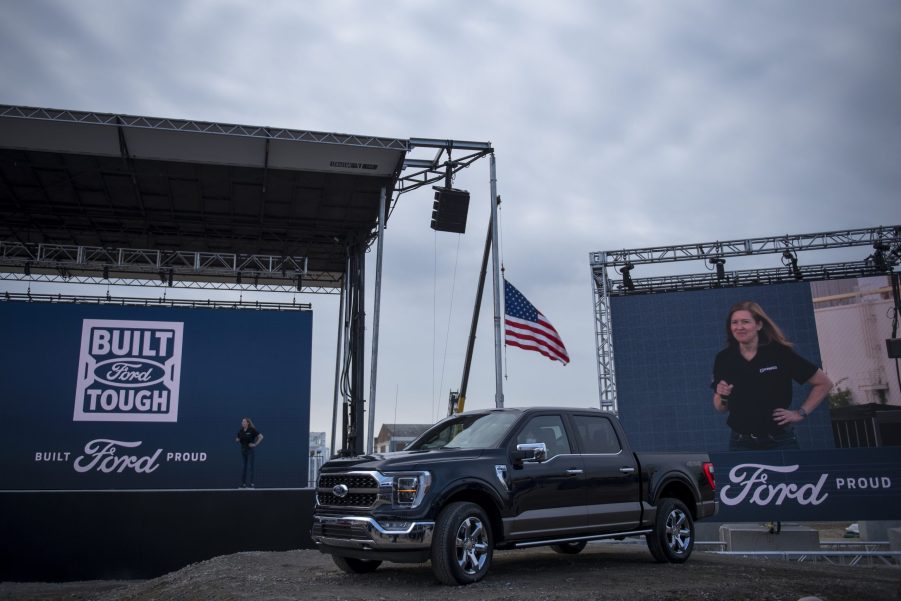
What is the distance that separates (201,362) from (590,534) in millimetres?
16640

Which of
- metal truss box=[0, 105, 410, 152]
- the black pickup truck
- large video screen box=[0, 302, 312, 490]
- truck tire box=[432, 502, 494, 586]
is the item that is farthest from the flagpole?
large video screen box=[0, 302, 312, 490]

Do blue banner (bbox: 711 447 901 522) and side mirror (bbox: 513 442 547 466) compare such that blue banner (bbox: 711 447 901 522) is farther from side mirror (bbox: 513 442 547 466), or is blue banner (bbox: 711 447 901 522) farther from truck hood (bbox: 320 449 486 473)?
truck hood (bbox: 320 449 486 473)

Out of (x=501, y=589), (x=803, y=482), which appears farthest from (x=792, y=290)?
(x=501, y=589)

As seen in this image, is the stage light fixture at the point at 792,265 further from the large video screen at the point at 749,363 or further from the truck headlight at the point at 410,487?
the truck headlight at the point at 410,487

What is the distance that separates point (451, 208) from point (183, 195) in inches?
342

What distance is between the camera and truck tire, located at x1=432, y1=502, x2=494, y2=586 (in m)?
7.03

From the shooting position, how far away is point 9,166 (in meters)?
19.6

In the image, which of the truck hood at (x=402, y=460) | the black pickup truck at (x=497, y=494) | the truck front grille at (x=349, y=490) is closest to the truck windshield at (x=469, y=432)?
the black pickup truck at (x=497, y=494)

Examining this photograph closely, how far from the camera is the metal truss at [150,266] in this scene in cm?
2350

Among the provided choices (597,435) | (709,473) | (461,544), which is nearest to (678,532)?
(709,473)

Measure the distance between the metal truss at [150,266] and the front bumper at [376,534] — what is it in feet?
54.7

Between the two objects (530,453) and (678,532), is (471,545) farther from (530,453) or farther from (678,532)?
(678,532)

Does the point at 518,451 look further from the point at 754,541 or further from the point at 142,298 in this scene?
the point at 142,298

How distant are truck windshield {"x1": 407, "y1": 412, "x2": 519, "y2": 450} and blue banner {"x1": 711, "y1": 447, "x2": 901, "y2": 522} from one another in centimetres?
820
